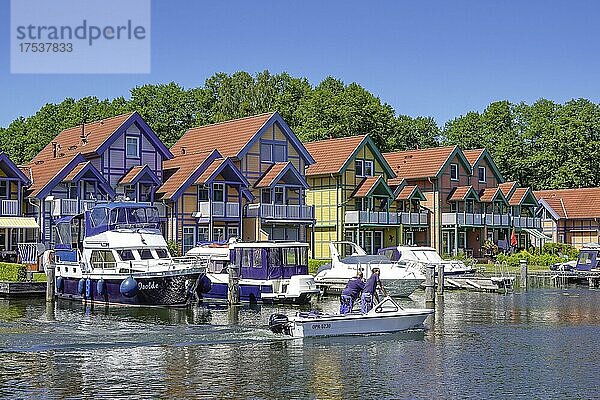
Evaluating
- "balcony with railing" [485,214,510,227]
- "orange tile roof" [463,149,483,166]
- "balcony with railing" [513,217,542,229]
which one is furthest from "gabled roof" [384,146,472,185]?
"balcony with railing" [513,217,542,229]

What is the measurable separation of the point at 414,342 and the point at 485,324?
19.8ft

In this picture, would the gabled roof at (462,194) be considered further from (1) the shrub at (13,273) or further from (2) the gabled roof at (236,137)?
(1) the shrub at (13,273)

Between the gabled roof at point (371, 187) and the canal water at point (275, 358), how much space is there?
98.7 ft

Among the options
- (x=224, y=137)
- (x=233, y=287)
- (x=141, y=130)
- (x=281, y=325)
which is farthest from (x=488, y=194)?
(x=281, y=325)

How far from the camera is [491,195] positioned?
254 ft

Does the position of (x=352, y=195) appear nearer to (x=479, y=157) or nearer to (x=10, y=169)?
(x=479, y=157)

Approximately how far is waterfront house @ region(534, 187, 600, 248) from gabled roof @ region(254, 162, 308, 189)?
32330 millimetres

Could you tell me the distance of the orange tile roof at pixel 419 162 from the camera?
74.3 m

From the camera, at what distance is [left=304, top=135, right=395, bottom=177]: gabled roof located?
67750 mm

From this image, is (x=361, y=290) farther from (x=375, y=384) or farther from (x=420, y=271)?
(x=420, y=271)

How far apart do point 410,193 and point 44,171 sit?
89.6 feet

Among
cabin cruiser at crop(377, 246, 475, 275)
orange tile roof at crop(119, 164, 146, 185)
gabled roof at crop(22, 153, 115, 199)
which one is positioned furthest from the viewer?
orange tile roof at crop(119, 164, 146, 185)

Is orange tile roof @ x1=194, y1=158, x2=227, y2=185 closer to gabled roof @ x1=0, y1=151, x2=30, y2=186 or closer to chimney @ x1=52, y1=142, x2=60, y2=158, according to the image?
gabled roof @ x1=0, y1=151, x2=30, y2=186

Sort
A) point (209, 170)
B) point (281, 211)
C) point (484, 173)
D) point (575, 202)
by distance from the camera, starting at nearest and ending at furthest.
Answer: point (209, 170)
point (281, 211)
point (484, 173)
point (575, 202)
